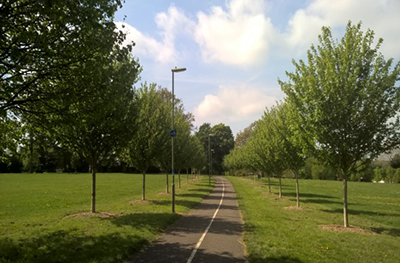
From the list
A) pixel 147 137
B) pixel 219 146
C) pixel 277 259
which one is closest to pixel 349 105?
pixel 277 259

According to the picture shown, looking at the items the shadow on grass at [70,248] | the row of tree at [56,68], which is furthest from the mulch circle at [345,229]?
the row of tree at [56,68]

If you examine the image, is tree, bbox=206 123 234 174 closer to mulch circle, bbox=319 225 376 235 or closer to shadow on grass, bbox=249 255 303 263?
mulch circle, bbox=319 225 376 235

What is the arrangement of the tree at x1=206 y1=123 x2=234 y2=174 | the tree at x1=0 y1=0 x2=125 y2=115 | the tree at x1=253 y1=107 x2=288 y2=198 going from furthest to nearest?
the tree at x1=206 y1=123 x2=234 y2=174 → the tree at x1=253 y1=107 x2=288 y2=198 → the tree at x1=0 y1=0 x2=125 y2=115

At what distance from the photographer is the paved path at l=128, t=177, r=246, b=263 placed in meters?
8.45

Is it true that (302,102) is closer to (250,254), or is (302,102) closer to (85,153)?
(250,254)

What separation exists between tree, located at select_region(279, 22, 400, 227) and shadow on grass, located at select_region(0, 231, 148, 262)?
950 centimetres

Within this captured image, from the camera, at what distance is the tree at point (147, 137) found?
23.2 metres

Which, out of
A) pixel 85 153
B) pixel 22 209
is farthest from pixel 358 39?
pixel 22 209

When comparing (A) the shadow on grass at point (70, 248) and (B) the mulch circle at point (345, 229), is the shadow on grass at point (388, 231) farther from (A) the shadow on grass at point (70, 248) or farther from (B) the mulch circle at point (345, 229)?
(A) the shadow on grass at point (70, 248)

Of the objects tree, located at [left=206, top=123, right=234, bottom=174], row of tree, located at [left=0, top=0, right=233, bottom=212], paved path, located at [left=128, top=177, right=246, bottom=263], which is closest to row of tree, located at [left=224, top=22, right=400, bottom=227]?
paved path, located at [left=128, top=177, right=246, bottom=263]

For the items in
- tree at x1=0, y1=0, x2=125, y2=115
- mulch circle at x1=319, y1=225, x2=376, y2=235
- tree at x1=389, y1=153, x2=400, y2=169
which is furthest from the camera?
tree at x1=389, y1=153, x2=400, y2=169

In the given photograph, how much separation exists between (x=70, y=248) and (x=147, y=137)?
15110mm

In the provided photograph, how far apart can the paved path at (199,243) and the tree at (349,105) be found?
576 centimetres

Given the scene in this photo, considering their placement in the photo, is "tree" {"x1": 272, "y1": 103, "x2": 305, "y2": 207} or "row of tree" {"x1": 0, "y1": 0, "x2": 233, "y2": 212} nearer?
"row of tree" {"x1": 0, "y1": 0, "x2": 233, "y2": 212}
